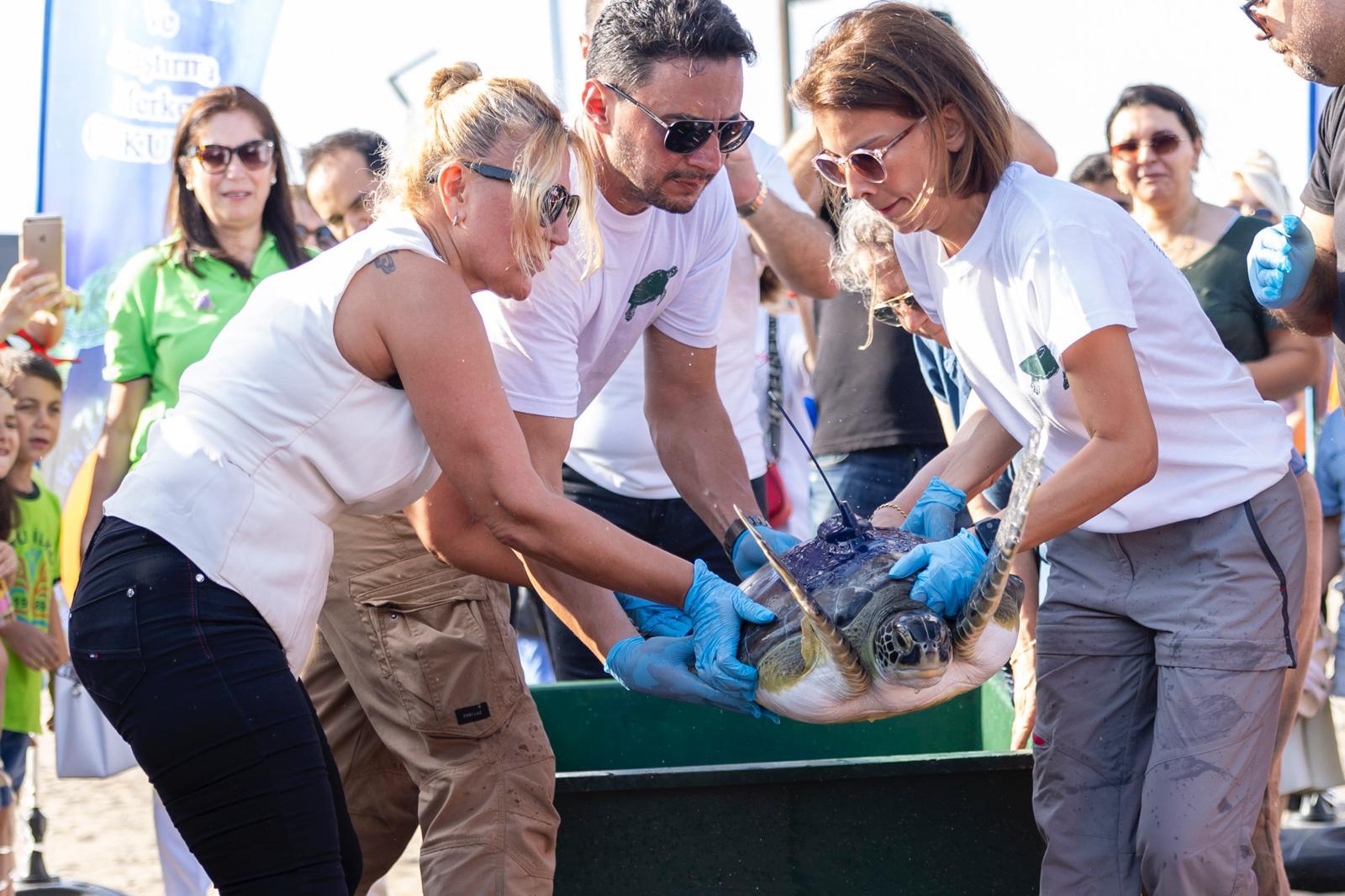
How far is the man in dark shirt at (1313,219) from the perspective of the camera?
2.48m

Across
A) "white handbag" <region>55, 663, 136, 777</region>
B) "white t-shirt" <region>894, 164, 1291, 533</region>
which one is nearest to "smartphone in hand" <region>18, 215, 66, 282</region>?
"white handbag" <region>55, 663, 136, 777</region>

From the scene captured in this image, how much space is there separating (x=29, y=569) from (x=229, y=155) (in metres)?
1.34

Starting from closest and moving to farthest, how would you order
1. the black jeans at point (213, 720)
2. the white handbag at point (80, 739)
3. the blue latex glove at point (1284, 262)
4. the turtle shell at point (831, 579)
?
the black jeans at point (213, 720), the turtle shell at point (831, 579), the blue latex glove at point (1284, 262), the white handbag at point (80, 739)

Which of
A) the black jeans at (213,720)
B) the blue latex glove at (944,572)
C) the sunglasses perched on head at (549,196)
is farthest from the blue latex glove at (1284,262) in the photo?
the black jeans at (213,720)

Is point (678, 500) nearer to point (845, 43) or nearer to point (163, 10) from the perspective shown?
point (845, 43)

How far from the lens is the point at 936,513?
2.44 meters

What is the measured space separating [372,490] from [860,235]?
1.24 meters

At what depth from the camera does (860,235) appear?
9.31ft

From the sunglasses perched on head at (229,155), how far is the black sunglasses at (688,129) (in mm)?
1619

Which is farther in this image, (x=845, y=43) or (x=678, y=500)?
(x=678, y=500)

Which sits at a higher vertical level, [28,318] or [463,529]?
[28,318]

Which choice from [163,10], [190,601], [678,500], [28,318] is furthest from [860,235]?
[163,10]

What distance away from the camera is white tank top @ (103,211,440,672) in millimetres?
1958

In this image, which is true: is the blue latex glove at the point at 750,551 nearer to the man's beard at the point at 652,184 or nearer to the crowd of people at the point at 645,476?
the crowd of people at the point at 645,476
